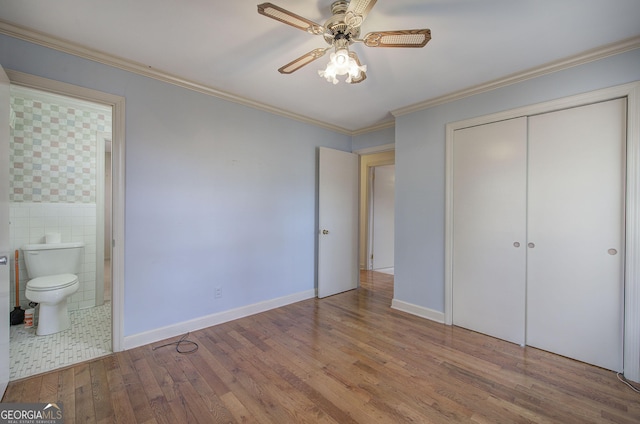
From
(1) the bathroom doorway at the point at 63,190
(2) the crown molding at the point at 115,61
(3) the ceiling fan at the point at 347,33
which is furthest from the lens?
(1) the bathroom doorway at the point at 63,190

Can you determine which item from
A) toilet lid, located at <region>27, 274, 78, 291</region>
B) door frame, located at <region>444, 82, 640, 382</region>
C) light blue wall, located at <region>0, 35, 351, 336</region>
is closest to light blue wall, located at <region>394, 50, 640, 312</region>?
door frame, located at <region>444, 82, 640, 382</region>

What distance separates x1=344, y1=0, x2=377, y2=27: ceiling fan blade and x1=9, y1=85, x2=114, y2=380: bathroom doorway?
2.50m

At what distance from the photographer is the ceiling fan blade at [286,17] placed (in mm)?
1301

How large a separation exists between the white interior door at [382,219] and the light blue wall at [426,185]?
2.28m

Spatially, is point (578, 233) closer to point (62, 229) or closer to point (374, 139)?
point (374, 139)

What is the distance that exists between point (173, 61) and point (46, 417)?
8.35 ft

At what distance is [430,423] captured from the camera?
1558mm

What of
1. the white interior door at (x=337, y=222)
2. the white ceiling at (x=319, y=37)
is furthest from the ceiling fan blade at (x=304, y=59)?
the white interior door at (x=337, y=222)

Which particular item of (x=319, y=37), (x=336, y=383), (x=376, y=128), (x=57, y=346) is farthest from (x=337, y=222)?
(x=57, y=346)

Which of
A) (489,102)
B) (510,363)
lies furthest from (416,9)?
(510,363)

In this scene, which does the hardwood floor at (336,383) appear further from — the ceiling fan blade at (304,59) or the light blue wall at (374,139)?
the light blue wall at (374,139)

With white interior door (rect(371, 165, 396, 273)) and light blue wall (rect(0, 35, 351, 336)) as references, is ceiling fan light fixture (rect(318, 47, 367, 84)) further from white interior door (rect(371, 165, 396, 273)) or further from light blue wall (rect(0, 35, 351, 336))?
white interior door (rect(371, 165, 396, 273))

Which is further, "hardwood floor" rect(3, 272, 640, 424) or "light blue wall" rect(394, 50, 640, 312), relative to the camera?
"light blue wall" rect(394, 50, 640, 312)

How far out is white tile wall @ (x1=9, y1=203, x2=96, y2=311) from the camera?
2896 mm
